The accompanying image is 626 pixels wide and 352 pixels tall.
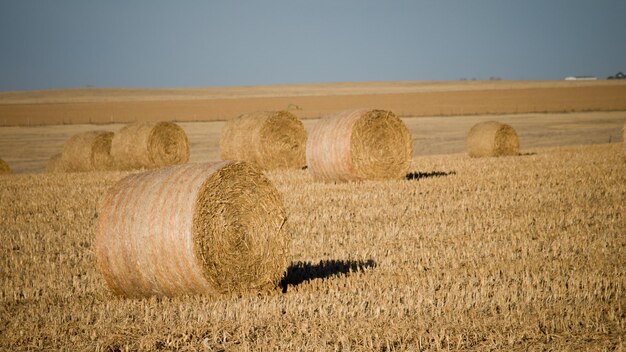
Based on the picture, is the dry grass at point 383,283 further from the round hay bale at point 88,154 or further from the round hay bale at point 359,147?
the round hay bale at point 88,154

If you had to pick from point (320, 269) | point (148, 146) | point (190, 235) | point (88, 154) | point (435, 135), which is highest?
point (435, 135)

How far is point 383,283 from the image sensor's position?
24.2 ft

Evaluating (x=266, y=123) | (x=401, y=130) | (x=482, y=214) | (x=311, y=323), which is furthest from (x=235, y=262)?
(x=266, y=123)

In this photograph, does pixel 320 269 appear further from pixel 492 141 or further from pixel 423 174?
pixel 492 141

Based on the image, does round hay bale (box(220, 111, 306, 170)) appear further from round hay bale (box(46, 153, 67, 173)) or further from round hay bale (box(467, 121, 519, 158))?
round hay bale (box(467, 121, 519, 158))

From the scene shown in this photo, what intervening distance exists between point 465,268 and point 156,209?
337cm

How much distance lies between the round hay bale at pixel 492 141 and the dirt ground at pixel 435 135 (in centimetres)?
293

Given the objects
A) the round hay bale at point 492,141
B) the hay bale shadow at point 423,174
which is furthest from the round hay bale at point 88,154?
the round hay bale at point 492,141

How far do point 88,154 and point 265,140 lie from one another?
19.5 ft

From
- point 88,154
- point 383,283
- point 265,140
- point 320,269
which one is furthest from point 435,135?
point 383,283

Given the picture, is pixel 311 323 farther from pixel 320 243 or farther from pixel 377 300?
pixel 320 243

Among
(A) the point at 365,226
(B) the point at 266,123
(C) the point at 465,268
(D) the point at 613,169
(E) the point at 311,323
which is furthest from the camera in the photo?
(B) the point at 266,123

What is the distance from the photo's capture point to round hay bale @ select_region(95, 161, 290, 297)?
6906 millimetres

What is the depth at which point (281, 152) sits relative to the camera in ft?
64.1
